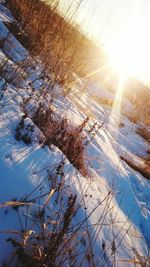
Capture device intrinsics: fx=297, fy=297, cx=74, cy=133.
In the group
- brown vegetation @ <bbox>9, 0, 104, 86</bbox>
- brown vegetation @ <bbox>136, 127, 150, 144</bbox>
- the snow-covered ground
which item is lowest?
the snow-covered ground

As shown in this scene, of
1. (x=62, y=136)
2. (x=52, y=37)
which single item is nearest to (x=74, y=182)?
(x=62, y=136)

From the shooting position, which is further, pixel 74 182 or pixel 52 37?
pixel 52 37

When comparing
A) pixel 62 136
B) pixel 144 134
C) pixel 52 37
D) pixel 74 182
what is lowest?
pixel 74 182

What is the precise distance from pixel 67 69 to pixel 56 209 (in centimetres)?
283

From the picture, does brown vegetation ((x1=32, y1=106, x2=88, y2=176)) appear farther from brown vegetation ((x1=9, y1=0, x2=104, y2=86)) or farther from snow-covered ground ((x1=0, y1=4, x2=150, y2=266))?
brown vegetation ((x1=9, y1=0, x2=104, y2=86))

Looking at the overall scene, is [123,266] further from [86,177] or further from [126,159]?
[126,159]

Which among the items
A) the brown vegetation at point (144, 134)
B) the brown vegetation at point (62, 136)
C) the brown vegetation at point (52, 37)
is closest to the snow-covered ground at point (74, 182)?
the brown vegetation at point (62, 136)

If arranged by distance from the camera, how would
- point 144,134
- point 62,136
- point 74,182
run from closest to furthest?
point 74,182
point 62,136
point 144,134

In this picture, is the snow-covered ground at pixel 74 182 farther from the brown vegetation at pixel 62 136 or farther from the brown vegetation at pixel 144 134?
the brown vegetation at pixel 144 134

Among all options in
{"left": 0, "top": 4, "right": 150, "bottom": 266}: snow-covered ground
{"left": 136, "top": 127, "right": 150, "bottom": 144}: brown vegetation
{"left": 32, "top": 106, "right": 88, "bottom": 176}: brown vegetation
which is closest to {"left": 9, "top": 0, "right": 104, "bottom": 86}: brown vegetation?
{"left": 0, "top": 4, "right": 150, "bottom": 266}: snow-covered ground

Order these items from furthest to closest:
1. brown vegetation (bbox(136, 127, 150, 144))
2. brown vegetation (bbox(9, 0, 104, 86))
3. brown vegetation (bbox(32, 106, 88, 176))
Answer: brown vegetation (bbox(136, 127, 150, 144)), brown vegetation (bbox(9, 0, 104, 86)), brown vegetation (bbox(32, 106, 88, 176))

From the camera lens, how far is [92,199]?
7.25 ft

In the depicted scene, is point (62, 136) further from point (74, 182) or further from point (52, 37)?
point (52, 37)

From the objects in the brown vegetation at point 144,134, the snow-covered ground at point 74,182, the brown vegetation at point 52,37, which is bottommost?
the snow-covered ground at point 74,182
